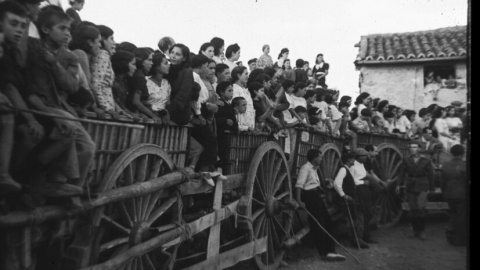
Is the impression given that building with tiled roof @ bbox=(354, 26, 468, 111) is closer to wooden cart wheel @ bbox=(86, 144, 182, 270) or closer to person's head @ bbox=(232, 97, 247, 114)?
person's head @ bbox=(232, 97, 247, 114)

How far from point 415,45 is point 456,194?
7301mm

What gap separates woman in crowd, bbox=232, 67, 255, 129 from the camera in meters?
5.30

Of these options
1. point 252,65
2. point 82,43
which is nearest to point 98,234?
point 82,43

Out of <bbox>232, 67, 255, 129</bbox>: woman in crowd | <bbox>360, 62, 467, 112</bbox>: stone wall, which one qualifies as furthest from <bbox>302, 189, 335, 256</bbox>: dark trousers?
<bbox>360, 62, 467, 112</bbox>: stone wall

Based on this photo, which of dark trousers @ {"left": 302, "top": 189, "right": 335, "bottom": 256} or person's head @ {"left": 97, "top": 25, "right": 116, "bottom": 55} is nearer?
person's head @ {"left": 97, "top": 25, "right": 116, "bottom": 55}

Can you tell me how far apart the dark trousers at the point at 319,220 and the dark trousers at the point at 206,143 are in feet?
8.07

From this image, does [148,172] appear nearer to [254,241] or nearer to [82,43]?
[82,43]

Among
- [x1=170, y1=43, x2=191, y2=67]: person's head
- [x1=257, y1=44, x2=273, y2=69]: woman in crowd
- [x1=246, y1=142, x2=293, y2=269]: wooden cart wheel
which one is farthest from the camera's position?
[x1=257, y1=44, x2=273, y2=69]: woman in crowd

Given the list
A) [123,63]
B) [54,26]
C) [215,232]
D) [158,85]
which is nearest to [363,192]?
[215,232]

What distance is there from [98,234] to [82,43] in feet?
4.98

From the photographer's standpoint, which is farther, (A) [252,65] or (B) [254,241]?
(A) [252,65]

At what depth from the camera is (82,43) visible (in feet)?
10.9

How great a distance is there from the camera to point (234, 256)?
4539 mm

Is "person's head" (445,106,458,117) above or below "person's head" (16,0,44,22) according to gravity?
above
